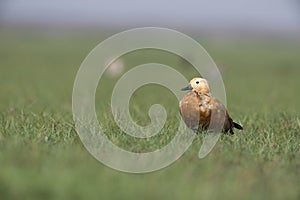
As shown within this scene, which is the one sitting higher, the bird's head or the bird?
the bird's head

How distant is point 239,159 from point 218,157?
6.8 inches

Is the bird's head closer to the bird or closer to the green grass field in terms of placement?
the bird

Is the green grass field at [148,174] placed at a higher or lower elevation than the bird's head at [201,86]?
lower

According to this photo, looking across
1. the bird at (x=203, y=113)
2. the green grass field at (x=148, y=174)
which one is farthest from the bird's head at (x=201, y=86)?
the green grass field at (x=148, y=174)

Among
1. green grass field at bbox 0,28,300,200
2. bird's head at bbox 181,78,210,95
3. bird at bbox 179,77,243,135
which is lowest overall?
green grass field at bbox 0,28,300,200

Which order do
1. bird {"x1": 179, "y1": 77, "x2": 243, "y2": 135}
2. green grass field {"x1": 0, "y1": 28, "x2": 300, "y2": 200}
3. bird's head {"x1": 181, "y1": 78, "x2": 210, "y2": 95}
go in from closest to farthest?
green grass field {"x1": 0, "y1": 28, "x2": 300, "y2": 200} < bird {"x1": 179, "y1": 77, "x2": 243, "y2": 135} < bird's head {"x1": 181, "y1": 78, "x2": 210, "y2": 95}

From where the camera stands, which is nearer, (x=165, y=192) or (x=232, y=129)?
(x=165, y=192)

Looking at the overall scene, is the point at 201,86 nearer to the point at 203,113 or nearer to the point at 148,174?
the point at 203,113

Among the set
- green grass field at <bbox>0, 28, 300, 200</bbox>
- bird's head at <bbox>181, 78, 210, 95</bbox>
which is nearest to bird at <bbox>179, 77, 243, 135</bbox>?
bird's head at <bbox>181, 78, 210, 95</bbox>

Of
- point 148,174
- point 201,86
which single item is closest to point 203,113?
point 201,86

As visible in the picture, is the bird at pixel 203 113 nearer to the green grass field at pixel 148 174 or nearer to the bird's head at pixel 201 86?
the bird's head at pixel 201 86

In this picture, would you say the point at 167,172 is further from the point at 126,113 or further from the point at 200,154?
the point at 126,113

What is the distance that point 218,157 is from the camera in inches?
193

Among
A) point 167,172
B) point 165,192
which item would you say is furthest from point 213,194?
point 167,172
